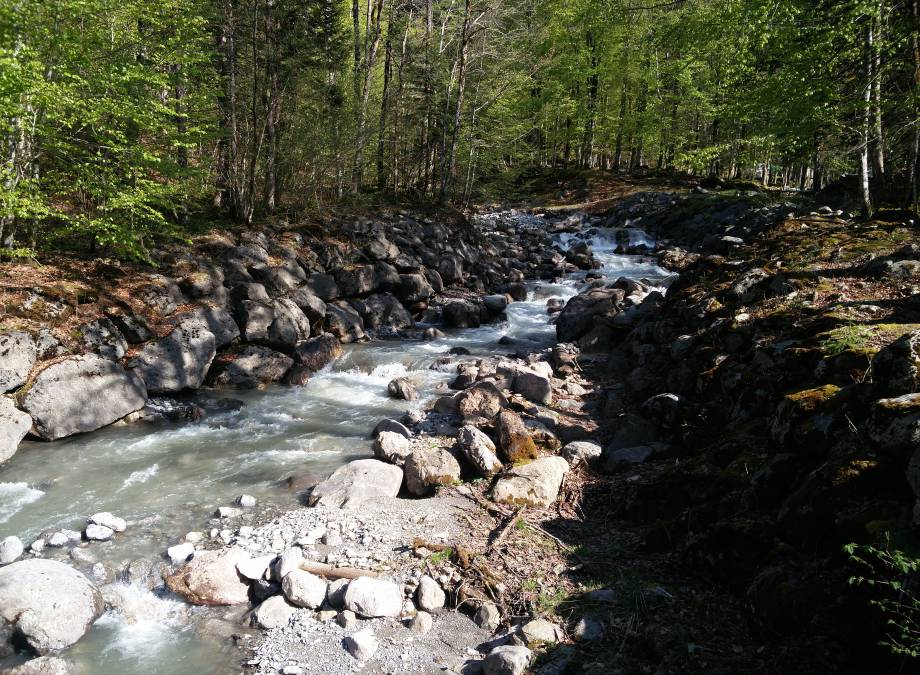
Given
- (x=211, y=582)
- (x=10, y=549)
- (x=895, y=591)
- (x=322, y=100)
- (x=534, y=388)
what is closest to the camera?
(x=895, y=591)

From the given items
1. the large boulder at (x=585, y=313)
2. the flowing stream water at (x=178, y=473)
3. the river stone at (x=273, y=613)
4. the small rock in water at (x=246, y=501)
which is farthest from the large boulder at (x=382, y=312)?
Result: the river stone at (x=273, y=613)

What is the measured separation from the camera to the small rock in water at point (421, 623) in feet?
15.6

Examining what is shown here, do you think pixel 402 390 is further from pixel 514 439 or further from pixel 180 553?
pixel 180 553

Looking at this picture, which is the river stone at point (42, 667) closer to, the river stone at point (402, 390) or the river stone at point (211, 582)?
the river stone at point (211, 582)

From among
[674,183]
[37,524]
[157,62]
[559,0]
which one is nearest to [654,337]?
[37,524]

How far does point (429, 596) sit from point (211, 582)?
6.94 feet

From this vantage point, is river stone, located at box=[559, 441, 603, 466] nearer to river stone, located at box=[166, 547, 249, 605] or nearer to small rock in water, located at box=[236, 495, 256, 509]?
small rock in water, located at box=[236, 495, 256, 509]

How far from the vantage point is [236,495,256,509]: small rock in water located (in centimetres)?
685

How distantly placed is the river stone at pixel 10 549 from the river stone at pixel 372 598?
3637mm

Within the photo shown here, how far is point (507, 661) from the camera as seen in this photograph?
164 inches

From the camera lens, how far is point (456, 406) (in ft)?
32.1

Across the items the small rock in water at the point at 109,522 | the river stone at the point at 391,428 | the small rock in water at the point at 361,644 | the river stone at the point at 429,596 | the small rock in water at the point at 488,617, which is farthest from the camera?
the river stone at the point at 391,428

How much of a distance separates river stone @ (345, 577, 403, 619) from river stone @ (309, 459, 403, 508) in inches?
70.4

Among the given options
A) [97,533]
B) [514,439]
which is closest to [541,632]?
[514,439]
